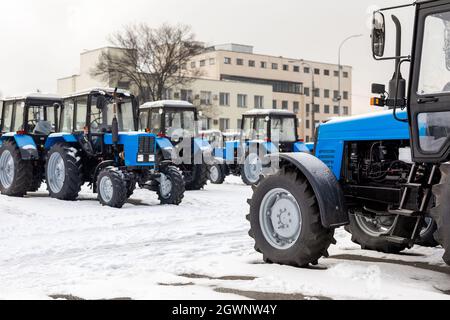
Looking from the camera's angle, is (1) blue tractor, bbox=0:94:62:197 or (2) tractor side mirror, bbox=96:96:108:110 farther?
(1) blue tractor, bbox=0:94:62:197

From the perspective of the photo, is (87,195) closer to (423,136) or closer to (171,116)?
(171,116)

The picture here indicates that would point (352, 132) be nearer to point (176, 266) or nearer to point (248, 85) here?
point (176, 266)

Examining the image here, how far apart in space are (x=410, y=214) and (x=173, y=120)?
48.6 feet

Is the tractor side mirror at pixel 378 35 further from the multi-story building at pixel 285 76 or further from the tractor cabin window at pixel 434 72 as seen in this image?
the multi-story building at pixel 285 76

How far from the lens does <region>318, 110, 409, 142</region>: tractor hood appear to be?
6.98 m

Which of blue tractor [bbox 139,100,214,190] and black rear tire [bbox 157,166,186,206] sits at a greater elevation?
blue tractor [bbox 139,100,214,190]

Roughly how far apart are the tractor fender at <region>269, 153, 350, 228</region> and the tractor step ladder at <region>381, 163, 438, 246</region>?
1.72ft

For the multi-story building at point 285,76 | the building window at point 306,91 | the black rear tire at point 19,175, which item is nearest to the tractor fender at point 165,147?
the black rear tire at point 19,175

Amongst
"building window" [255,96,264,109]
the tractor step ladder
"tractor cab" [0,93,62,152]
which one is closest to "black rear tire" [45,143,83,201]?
"tractor cab" [0,93,62,152]

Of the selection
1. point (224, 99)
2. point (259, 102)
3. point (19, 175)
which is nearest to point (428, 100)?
point (19, 175)

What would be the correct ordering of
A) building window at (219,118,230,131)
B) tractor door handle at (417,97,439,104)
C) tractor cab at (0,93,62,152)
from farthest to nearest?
building window at (219,118,230,131)
tractor cab at (0,93,62,152)
tractor door handle at (417,97,439,104)

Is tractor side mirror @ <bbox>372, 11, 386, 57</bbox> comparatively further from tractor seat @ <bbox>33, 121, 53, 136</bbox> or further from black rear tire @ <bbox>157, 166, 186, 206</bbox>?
tractor seat @ <bbox>33, 121, 53, 136</bbox>

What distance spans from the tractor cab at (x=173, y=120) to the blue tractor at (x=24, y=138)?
122 inches
